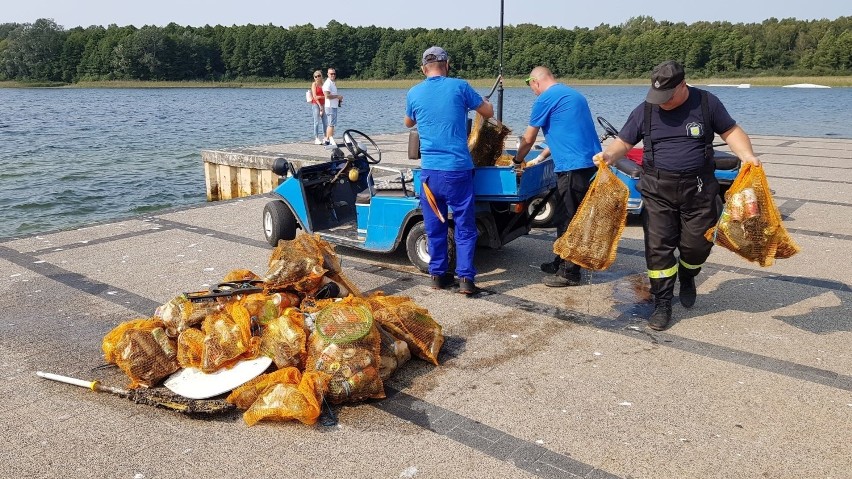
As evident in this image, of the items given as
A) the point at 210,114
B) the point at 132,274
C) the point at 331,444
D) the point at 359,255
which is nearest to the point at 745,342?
the point at 331,444

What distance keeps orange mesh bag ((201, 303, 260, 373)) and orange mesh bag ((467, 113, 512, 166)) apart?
9.51ft

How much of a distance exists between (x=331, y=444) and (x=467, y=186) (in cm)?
286

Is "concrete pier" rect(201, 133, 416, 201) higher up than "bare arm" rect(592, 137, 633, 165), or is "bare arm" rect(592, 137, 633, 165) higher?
"bare arm" rect(592, 137, 633, 165)

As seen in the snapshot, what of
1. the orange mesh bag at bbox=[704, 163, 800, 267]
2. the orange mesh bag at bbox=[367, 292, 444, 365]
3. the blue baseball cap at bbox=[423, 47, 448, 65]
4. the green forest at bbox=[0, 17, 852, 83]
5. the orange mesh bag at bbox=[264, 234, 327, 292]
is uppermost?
the green forest at bbox=[0, 17, 852, 83]

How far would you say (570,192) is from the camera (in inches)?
238

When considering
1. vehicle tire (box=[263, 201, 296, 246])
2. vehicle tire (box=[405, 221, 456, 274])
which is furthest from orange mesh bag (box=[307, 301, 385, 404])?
vehicle tire (box=[263, 201, 296, 246])

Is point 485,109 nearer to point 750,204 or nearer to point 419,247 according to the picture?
point 419,247

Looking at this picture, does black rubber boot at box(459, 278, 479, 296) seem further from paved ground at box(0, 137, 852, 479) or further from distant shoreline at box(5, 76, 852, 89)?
distant shoreline at box(5, 76, 852, 89)

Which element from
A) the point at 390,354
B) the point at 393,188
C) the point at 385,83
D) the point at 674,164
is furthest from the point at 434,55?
the point at 385,83

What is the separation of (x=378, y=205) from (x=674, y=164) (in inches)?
114

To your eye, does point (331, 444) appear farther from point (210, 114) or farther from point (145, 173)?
point (210, 114)

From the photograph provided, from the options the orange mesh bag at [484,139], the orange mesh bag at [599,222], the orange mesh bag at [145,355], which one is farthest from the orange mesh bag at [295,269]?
the orange mesh bag at [484,139]

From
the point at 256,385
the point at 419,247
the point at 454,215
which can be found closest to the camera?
the point at 256,385

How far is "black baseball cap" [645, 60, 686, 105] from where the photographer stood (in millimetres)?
4695
